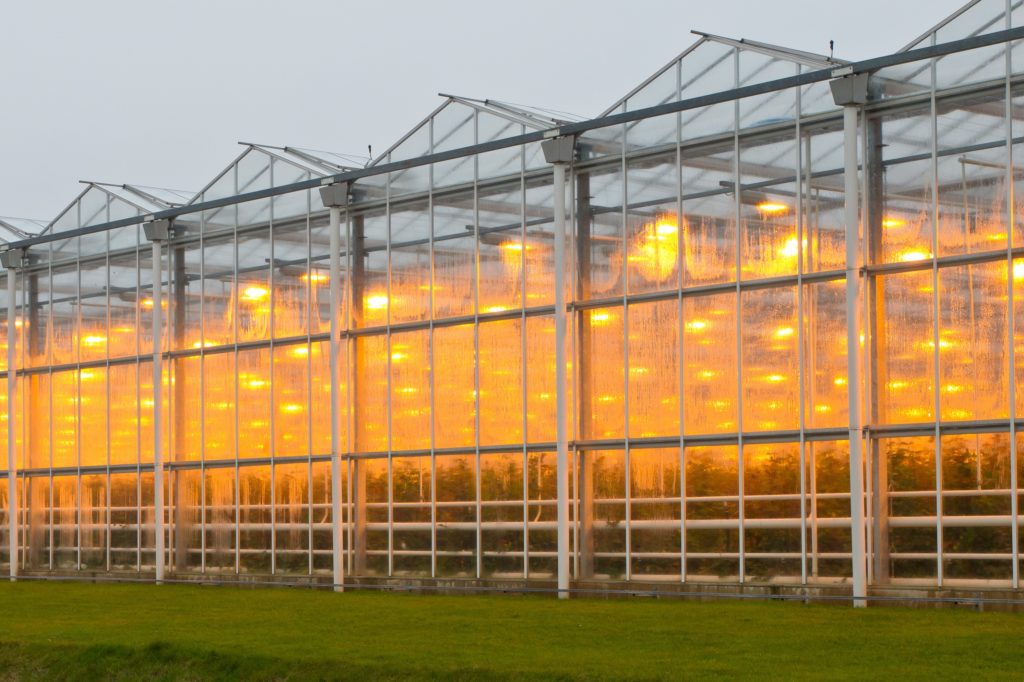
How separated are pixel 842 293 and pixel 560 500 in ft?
25.9

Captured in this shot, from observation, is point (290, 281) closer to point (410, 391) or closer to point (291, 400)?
point (291, 400)

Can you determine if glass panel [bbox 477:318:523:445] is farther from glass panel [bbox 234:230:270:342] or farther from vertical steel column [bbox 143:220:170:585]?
vertical steel column [bbox 143:220:170:585]

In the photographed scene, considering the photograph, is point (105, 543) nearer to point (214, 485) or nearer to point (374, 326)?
point (214, 485)

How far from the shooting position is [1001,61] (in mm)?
29828

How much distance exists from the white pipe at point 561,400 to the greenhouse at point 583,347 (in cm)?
12

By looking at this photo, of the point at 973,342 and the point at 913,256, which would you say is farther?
the point at 913,256

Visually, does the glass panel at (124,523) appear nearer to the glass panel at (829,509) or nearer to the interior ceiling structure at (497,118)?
the interior ceiling structure at (497,118)

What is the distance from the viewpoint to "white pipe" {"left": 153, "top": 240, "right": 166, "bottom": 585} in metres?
44.2

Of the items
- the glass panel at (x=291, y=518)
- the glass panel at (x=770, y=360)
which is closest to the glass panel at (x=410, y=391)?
the glass panel at (x=291, y=518)

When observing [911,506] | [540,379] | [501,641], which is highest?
[540,379]

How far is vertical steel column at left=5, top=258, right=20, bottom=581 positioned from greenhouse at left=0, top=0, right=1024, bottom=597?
0.12 meters

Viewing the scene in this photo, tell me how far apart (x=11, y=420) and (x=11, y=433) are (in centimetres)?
46

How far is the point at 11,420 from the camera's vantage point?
48.8 meters

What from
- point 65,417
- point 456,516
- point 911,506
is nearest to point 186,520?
point 65,417
